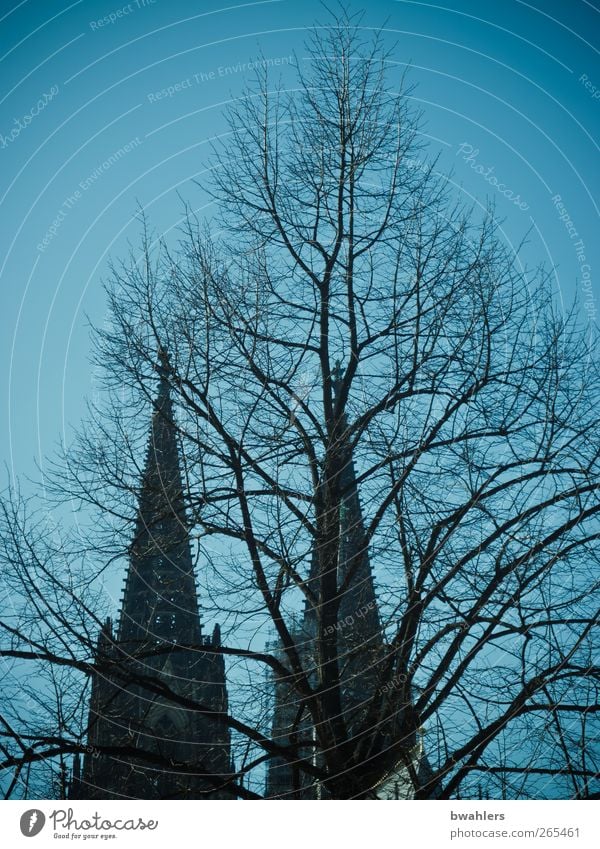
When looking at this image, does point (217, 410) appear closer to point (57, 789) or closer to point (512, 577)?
point (512, 577)

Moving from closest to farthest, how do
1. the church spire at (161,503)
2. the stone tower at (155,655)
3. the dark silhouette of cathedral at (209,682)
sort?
the dark silhouette of cathedral at (209,682)
the stone tower at (155,655)
the church spire at (161,503)

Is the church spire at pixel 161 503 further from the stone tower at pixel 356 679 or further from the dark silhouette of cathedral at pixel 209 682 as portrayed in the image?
the stone tower at pixel 356 679

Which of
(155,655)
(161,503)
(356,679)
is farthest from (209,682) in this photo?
(161,503)

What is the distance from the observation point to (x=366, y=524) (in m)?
6.86

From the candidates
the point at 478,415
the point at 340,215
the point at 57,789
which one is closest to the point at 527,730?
the point at 478,415

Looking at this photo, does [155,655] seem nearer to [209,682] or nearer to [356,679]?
[209,682]
